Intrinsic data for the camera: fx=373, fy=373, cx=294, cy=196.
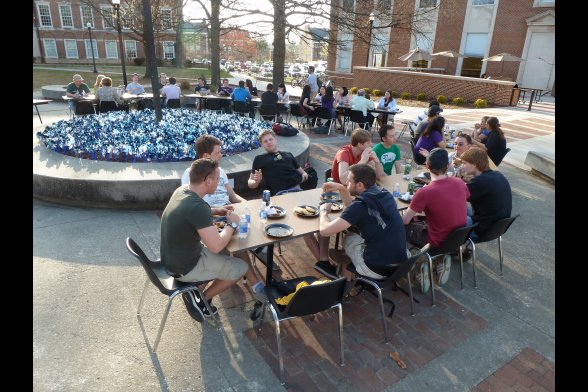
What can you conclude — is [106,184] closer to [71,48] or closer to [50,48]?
[71,48]

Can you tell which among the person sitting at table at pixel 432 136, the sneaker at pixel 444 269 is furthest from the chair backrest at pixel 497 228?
the person sitting at table at pixel 432 136

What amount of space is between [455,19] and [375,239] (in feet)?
88.3

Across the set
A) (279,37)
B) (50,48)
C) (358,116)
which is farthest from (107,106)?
(50,48)

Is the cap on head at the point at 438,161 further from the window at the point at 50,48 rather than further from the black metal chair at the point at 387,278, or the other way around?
the window at the point at 50,48

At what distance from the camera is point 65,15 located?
135ft

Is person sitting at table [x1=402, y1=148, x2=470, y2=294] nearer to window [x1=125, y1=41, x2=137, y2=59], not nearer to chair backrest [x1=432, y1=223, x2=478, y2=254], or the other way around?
chair backrest [x1=432, y1=223, x2=478, y2=254]

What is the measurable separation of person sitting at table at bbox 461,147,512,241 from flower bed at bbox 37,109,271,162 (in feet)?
13.9

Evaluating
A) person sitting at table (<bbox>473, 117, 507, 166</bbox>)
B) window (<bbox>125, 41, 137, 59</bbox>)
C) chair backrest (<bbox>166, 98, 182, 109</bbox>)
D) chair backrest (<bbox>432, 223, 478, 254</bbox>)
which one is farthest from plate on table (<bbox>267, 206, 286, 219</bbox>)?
window (<bbox>125, 41, 137, 59</bbox>)

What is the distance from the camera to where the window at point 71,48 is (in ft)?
138

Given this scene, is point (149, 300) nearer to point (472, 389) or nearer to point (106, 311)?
point (106, 311)

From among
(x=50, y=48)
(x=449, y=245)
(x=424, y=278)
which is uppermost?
(x=50, y=48)

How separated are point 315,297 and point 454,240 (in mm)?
1772

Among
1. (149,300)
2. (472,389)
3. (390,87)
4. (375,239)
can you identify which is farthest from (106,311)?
(390,87)

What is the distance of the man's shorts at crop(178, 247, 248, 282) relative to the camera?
3.16 meters
